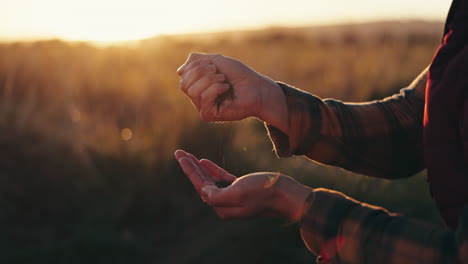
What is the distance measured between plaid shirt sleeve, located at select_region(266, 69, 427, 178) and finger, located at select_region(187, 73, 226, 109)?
23cm

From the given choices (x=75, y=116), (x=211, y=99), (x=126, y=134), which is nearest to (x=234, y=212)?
(x=211, y=99)

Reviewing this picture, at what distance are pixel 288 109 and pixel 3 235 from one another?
2157 mm

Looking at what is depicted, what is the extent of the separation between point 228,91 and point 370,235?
578 mm

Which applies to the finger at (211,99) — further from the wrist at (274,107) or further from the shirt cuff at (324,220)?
the shirt cuff at (324,220)

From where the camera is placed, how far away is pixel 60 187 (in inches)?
127

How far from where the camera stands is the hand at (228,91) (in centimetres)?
139

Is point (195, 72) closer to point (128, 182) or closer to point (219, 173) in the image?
point (219, 173)

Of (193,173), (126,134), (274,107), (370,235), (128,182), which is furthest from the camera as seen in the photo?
(126,134)

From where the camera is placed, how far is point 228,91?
143 cm

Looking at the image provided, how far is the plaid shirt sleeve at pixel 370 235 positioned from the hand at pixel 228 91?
0.37 m

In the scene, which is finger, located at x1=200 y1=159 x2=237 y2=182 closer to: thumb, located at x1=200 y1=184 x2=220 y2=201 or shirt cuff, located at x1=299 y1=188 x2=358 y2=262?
thumb, located at x1=200 y1=184 x2=220 y2=201

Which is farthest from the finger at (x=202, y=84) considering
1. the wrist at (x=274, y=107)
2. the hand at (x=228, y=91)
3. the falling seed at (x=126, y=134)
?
the falling seed at (x=126, y=134)

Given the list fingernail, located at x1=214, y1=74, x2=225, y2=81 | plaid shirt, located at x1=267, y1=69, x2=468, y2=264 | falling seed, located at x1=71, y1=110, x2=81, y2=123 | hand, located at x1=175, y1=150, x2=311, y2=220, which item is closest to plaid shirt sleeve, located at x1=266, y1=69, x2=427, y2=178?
plaid shirt, located at x1=267, y1=69, x2=468, y2=264

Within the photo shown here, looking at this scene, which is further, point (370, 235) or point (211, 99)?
point (211, 99)
